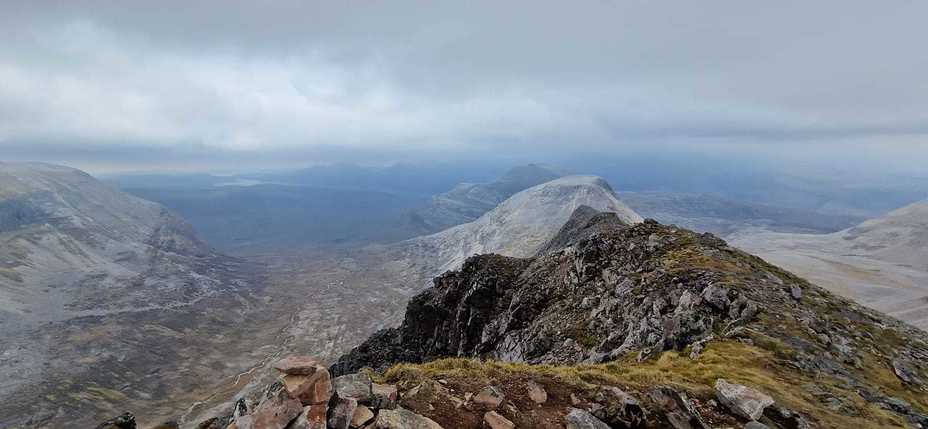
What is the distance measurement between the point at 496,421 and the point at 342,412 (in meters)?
5.26

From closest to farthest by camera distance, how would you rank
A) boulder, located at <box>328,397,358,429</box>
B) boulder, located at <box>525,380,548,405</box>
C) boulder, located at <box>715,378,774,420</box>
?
boulder, located at <box>328,397,358,429</box> → boulder, located at <box>525,380,548,405</box> → boulder, located at <box>715,378,774,420</box>

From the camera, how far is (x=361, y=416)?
14.0 meters

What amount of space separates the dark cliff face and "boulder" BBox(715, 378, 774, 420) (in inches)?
235

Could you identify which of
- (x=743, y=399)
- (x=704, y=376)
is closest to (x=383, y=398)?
(x=743, y=399)

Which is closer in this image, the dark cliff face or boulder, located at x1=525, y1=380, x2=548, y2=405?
boulder, located at x1=525, y1=380, x2=548, y2=405

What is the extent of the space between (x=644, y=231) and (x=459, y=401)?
41.6 meters

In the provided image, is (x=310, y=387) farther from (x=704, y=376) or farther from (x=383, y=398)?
(x=704, y=376)

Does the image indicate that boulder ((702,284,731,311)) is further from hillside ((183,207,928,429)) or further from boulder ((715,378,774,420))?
boulder ((715,378,774,420))

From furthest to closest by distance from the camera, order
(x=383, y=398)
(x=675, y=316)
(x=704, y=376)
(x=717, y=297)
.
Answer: (x=717, y=297), (x=675, y=316), (x=704, y=376), (x=383, y=398)

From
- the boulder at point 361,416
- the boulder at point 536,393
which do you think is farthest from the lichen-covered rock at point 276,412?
the boulder at point 536,393

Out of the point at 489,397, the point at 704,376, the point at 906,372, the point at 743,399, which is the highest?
the point at 489,397

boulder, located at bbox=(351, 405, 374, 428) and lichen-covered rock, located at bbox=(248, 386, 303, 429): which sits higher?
lichen-covered rock, located at bbox=(248, 386, 303, 429)

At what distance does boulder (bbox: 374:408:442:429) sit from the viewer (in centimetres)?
1374

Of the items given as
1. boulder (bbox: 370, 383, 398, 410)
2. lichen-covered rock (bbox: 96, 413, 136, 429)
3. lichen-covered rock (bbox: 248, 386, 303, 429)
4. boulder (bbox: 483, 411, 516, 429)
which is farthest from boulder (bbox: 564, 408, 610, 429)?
lichen-covered rock (bbox: 96, 413, 136, 429)
